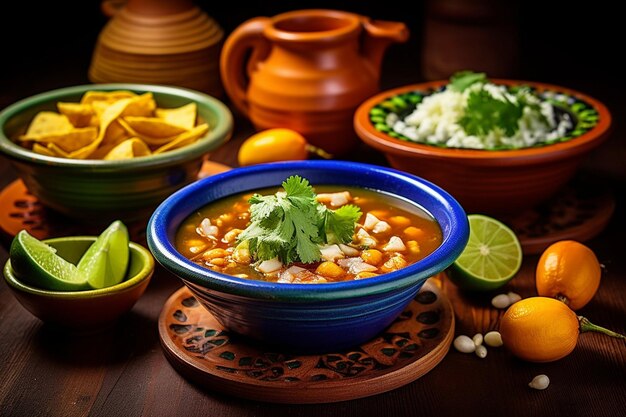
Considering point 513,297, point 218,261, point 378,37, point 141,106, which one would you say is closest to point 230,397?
point 218,261

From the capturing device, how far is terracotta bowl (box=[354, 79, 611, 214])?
2.39m

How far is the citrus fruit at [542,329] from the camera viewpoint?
6.23ft

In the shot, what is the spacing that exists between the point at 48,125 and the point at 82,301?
85 cm

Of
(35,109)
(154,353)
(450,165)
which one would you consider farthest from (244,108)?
(154,353)

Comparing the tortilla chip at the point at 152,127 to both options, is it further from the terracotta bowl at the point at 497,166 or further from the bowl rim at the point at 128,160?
the terracotta bowl at the point at 497,166

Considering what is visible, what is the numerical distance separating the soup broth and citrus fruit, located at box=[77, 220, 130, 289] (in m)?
0.16

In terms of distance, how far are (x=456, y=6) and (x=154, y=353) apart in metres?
2.10

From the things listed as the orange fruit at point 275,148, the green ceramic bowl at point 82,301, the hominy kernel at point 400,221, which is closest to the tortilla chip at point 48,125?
the orange fruit at point 275,148

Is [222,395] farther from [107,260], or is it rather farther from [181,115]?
[181,115]

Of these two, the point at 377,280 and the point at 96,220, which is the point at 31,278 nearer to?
the point at 96,220

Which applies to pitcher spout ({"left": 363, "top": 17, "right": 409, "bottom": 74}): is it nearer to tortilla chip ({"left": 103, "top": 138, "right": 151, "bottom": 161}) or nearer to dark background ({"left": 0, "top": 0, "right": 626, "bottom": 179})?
dark background ({"left": 0, "top": 0, "right": 626, "bottom": 179})

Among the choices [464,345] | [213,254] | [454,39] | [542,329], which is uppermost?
[213,254]

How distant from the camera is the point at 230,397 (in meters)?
1.87

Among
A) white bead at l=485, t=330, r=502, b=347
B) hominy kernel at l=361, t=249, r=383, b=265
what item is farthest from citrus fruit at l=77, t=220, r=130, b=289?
white bead at l=485, t=330, r=502, b=347
